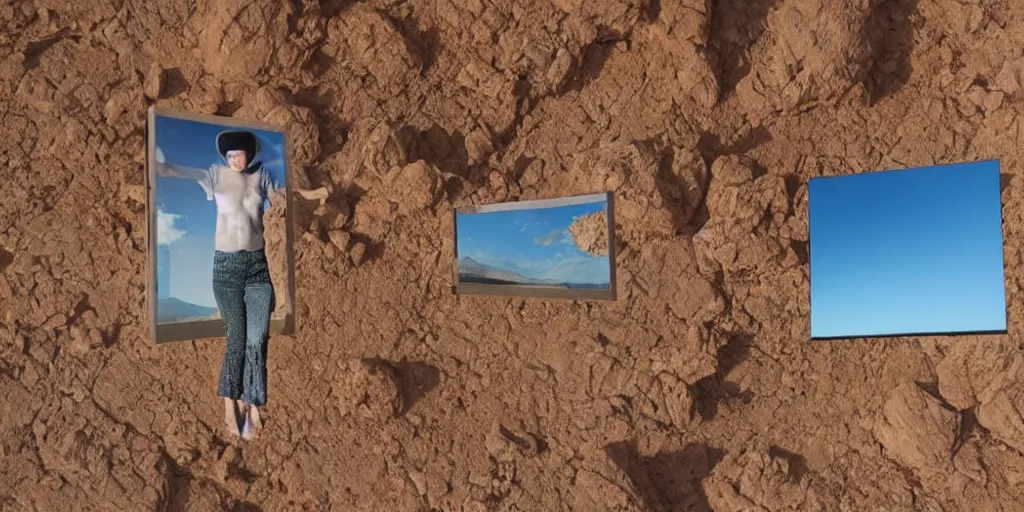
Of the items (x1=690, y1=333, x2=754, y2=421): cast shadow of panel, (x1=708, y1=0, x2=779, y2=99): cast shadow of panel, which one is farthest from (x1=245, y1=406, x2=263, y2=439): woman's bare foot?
(x1=708, y1=0, x2=779, y2=99): cast shadow of panel

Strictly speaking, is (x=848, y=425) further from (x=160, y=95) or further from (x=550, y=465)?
(x=160, y=95)

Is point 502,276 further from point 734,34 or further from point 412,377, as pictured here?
point 734,34

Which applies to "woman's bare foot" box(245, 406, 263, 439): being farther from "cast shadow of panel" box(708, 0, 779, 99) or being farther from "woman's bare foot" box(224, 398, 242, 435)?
"cast shadow of panel" box(708, 0, 779, 99)

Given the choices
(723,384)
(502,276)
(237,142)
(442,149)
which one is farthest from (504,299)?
(237,142)

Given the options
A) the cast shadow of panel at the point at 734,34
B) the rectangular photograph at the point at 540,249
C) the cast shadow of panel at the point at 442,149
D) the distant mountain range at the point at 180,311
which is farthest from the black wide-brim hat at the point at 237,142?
the cast shadow of panel at the point at 734,34

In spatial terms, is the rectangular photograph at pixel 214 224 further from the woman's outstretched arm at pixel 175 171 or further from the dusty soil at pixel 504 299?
the dusty soil at pixel 504 299

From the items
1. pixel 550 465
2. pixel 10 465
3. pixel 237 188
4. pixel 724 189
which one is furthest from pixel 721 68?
pixel 10 465
